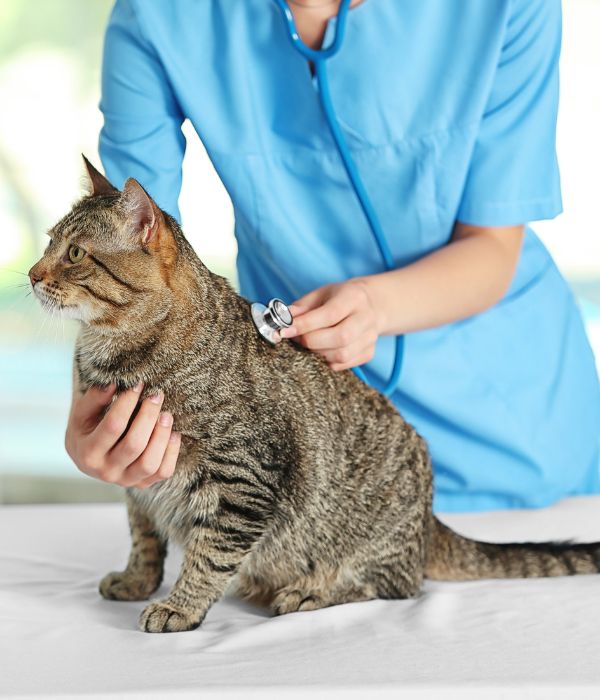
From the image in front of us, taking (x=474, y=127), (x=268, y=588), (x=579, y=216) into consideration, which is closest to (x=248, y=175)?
(x=474, y=127)

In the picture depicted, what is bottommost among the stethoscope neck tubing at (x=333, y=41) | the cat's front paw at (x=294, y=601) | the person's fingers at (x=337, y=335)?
the cat's front paw at (x=294, y=601)

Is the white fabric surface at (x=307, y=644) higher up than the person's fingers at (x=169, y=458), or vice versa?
the person's fingers at (x=169, y=458)

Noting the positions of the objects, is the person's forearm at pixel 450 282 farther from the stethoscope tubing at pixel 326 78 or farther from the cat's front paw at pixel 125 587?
the cat's front paw at pixel 125 587

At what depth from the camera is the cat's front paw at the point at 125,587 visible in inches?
45.3

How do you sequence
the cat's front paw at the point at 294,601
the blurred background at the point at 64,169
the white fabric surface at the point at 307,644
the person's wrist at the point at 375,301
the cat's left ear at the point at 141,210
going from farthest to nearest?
the blurred background at the point at 64,169 < the person's wrist at the point at 375,301 < the cat's front paw at the point at 294,601 < the cat's left ear at the point at 141,210 < the white fabric surface at the point at 307,644

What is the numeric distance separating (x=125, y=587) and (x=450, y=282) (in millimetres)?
613

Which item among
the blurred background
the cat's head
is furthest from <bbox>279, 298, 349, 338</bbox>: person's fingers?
the blurred background

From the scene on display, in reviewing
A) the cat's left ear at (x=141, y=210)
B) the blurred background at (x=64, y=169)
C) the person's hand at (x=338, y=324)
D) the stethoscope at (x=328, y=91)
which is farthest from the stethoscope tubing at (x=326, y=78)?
the blurred background at (x=64, y=169)

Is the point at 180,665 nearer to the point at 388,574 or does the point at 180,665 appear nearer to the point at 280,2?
the point at 388,574

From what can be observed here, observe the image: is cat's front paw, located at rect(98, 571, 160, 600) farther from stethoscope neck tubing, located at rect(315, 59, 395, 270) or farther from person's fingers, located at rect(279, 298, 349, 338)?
stethoscope neck tubing, located at rect(315, 59, 395, 270)

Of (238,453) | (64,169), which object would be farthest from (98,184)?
(64,169)

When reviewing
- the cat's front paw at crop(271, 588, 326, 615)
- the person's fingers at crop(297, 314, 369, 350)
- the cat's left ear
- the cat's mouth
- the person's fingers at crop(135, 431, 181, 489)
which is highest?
the cat's left ear

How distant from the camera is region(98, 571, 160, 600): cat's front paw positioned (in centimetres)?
115

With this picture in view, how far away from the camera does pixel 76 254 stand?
1057 mm
